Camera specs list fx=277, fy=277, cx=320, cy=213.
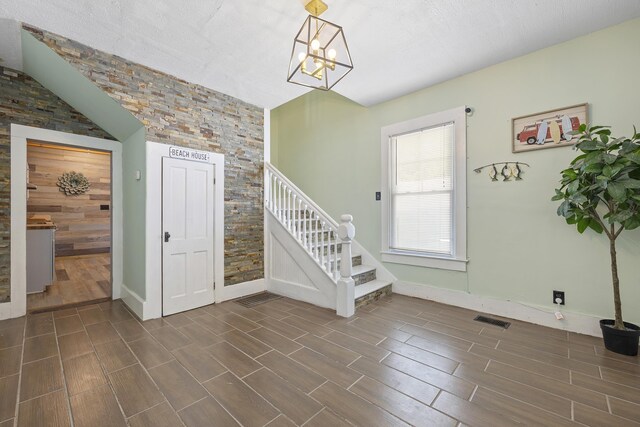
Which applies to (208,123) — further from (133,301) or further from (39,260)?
(39,260)

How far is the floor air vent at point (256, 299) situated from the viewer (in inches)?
146

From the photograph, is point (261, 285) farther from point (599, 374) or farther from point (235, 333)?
point (599, 374)

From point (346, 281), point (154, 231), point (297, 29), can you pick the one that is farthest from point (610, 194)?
point (154, 231)

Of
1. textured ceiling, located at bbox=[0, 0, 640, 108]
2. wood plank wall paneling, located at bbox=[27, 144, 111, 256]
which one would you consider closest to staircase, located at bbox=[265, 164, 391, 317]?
textured ceiling, located at bbox=[0, 0, 640, 108]

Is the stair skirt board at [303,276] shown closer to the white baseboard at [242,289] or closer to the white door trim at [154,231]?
the white baseboard at [242,289]

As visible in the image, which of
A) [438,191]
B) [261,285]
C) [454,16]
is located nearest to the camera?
[454,16]

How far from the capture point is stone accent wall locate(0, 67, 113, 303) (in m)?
3.13

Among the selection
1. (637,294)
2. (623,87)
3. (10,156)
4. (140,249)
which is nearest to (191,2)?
(140,249)

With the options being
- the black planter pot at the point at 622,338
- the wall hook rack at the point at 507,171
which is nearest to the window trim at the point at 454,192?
the wall hook rack at the point at 507,171

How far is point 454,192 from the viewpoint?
356cm

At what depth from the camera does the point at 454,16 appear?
246 centimetres

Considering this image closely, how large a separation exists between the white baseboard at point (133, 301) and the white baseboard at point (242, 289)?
89 centimetres

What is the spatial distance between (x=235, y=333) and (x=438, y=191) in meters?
3.01

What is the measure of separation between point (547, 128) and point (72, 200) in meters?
9.52
